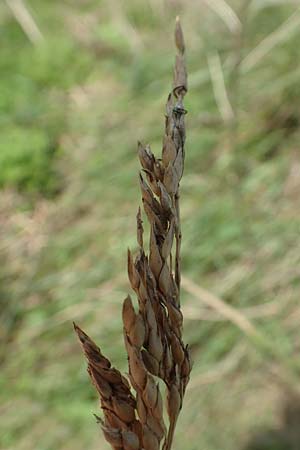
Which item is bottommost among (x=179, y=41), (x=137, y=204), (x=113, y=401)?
(x=113, y=401)

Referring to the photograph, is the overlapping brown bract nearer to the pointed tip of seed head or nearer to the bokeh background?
the pointed tip of seed head

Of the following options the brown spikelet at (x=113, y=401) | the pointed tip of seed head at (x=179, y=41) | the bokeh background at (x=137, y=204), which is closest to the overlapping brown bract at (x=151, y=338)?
the brown spikelet at (x=113, y=401)

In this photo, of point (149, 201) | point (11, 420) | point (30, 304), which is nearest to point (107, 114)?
point (30, 304)

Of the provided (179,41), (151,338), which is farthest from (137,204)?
(151,338)

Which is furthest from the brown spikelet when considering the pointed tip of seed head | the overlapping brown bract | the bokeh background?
the bokeh background

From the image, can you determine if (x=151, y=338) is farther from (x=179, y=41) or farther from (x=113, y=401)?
(x=179, y=41)

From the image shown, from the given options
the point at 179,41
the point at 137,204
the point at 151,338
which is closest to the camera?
the point at 151,338

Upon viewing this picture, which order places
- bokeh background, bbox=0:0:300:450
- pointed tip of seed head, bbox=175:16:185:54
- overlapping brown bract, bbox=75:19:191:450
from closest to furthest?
overlapping brown bract, bbox=75:19:191:450, pointed tip of seed head, bbox=175:16:185:54, bokeh background, bbox=0:0:300:450
